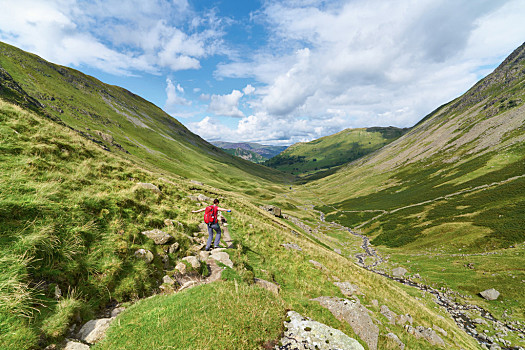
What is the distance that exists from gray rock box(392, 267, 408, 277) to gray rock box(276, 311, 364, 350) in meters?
55.1

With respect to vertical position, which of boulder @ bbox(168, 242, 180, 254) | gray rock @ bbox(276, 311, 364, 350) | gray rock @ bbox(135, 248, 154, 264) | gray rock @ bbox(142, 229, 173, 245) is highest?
gray rock @ bbox(142, 229, 173, 245)

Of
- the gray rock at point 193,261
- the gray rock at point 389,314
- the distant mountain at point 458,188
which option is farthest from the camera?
the distant mountain at point 458,188

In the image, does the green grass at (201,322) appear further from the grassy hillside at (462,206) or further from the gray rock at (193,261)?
the grassy hillside at (462,206)

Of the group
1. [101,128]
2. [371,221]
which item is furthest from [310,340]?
[101,128]

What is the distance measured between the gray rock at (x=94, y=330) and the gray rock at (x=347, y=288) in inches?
610

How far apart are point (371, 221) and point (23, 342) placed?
115258 mm

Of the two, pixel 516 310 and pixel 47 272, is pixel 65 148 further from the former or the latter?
→ pixel 516 310

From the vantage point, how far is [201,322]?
726 cm

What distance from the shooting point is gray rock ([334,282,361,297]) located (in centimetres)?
1603

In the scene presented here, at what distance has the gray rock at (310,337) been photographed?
7.90m

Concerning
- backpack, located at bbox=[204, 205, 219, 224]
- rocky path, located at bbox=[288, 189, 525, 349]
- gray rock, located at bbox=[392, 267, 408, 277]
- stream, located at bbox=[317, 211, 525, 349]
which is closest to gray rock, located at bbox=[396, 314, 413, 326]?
backpack, located at bbox=[204, 205, 219, 224]

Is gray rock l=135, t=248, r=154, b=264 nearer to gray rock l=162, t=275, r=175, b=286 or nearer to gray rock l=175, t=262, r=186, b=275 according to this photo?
gray rock l=162, t=275, r=175, b=286

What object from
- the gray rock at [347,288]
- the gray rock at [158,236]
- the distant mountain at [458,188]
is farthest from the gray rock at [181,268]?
the distant mountain at [458,188]

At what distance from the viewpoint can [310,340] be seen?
26.6ft
